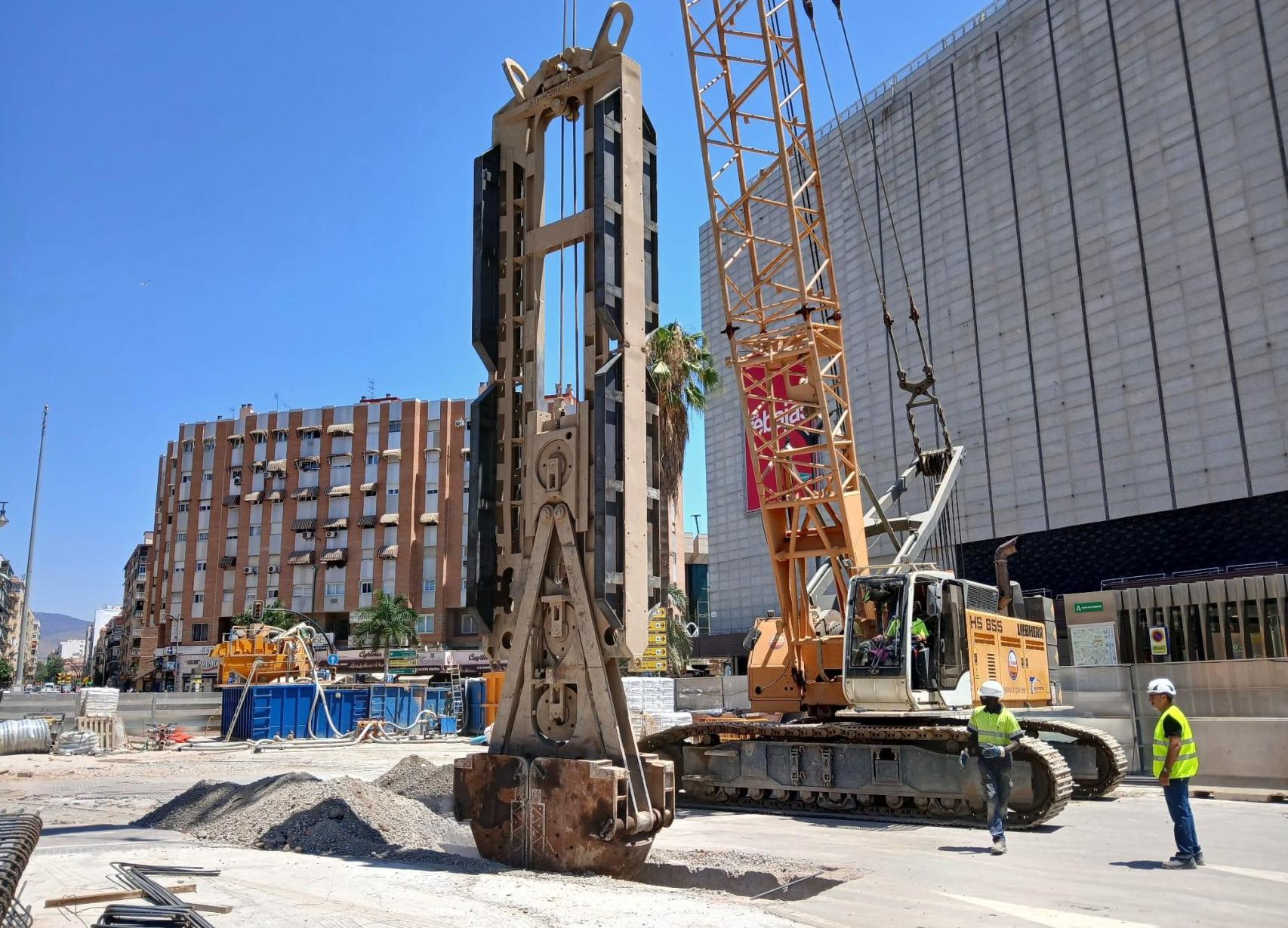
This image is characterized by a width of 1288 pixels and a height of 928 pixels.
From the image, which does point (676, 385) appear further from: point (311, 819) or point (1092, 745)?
point (311, 819)

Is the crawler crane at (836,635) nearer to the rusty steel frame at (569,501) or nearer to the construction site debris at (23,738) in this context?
the rusty steel frame at (569,501)

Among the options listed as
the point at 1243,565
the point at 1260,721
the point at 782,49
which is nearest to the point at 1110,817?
the point at 1260,721

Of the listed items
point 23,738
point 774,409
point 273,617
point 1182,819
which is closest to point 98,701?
point 23,738

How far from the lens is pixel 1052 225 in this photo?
135 feet

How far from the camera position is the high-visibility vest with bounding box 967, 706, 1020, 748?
32.3 ft

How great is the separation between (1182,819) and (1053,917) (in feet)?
8.96

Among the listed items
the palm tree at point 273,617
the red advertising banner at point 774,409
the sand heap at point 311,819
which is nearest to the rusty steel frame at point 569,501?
the sand heap at point 311,819

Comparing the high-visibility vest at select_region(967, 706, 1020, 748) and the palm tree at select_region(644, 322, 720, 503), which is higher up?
the palm tree at select_region(644, 322, 720, 503)

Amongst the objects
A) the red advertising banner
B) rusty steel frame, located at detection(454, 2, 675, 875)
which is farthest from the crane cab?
rusty steel frame, located at detection(454, 2, 675, 875)

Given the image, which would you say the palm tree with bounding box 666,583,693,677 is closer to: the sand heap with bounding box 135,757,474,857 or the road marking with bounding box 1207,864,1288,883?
the sand heap with bounding box 135,757,474,857

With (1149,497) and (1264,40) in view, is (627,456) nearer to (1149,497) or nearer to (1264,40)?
(1149,497)

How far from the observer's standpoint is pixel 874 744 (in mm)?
13188

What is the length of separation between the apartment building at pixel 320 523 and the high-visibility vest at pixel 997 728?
65.3m

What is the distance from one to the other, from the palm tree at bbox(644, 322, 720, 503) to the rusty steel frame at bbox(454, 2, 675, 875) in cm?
2097
